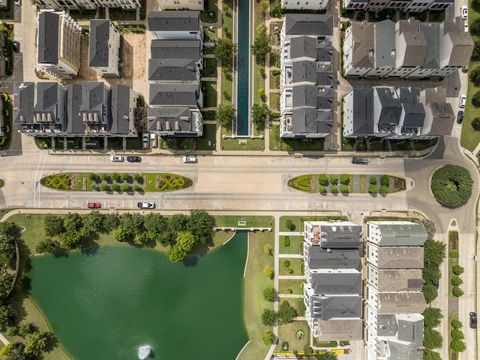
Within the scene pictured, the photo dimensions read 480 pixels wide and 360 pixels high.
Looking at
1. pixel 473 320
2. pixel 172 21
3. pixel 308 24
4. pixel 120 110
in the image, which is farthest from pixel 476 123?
pixel 120 110

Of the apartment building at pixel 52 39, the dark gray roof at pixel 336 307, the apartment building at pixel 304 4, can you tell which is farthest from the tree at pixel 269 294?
the apartment building at pixel 52 39

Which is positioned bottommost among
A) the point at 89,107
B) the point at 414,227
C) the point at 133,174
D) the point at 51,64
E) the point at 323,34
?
the point at 414,227

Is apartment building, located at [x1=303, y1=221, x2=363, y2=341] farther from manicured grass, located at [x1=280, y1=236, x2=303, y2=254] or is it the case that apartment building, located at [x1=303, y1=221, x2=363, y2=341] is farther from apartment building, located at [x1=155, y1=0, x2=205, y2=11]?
apartment building, located at [x1=155, y1=0, x2=205, y2=11]

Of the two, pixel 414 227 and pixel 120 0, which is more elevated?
pixel 120 0

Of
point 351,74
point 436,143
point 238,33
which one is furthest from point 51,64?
point 436,143

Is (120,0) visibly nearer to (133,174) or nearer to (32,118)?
(32,118)

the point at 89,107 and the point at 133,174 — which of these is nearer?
the point at 89,107

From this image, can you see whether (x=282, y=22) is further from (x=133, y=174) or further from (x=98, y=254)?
(x=98, y=254)
